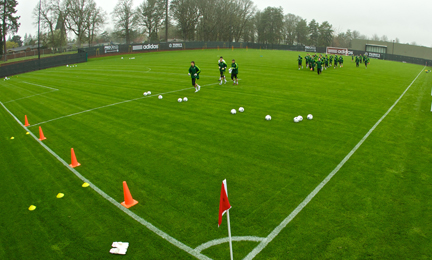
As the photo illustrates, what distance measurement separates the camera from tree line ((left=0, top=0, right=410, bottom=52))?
71062 millimetres

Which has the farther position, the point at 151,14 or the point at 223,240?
the point at 151,14

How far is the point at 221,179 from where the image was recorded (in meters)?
7.91

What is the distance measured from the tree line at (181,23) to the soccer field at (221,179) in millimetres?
55472

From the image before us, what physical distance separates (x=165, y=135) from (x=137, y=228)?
583 centimetres

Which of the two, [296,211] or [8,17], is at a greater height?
[8,17]

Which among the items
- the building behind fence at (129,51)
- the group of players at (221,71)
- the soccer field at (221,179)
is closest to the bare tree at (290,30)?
the building behind fence at (129,51)

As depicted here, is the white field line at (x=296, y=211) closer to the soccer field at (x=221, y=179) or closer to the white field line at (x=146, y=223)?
the soccer field at (x=221, y=179)

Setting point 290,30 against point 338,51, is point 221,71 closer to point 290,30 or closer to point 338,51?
point 338,51

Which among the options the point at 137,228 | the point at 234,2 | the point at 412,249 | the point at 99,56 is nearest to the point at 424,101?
the point at 412,249

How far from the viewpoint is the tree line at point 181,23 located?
7106cm

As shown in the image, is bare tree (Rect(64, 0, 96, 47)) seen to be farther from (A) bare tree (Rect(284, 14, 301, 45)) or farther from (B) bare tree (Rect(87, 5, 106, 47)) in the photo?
(A) bare tree (Rect(284, 14, 301, 45))

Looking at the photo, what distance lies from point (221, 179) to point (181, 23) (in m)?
83.9

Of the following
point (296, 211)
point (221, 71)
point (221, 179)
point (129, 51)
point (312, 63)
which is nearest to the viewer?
point (296, 211)

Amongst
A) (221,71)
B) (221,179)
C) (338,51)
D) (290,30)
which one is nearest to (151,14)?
(338,51)
